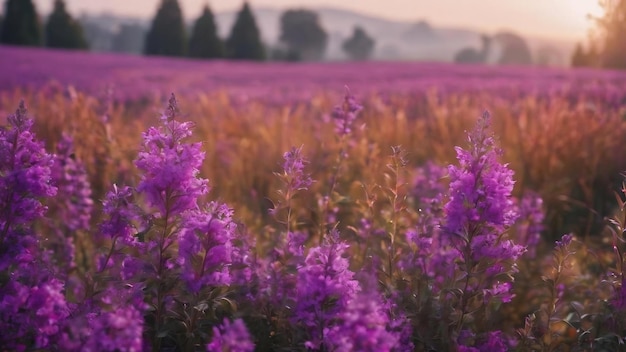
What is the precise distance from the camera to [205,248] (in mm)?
1821

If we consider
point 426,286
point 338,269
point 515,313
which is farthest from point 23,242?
point 515,313

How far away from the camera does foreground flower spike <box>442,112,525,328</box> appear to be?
Result: 73.9 inches

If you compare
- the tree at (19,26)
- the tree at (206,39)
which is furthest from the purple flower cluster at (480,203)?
the tree at (206,39)

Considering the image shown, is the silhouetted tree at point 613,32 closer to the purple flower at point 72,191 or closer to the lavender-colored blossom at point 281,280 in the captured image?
the lavender-colored blossom at point 281,280

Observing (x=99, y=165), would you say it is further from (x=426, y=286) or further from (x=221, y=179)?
(x=426, y=286)

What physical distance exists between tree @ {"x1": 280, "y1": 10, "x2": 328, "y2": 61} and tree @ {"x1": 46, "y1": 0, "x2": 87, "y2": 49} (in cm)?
3826

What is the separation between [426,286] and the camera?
217 centimetres

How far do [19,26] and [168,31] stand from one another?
850 centimetres

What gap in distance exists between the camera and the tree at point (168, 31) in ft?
133

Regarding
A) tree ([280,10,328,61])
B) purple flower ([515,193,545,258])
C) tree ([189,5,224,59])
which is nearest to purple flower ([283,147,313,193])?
purple flower ([515,193,545,258])

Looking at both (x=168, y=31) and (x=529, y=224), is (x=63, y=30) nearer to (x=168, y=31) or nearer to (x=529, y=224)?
(x=168, y=31)

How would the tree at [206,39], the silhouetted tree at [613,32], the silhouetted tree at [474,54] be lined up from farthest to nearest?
the silhouetted tree at [474,54] → the tree at [206,39] → the silhouetted tree at [613,32]

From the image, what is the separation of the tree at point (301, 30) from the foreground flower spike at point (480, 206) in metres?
74.3

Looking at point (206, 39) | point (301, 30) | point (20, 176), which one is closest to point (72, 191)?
point (20, 176)
